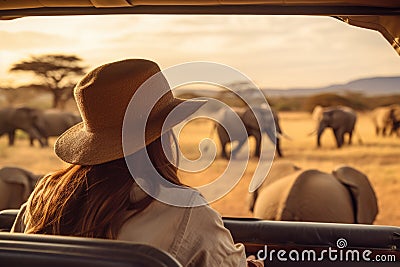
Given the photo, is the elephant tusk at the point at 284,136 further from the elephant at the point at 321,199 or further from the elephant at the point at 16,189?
the elephant at the point at 16,189

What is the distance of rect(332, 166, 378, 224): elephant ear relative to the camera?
8.66 feet

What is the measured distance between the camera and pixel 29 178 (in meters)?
2.97

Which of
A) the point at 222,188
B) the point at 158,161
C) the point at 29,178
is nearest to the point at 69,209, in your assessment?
the point at 158,161

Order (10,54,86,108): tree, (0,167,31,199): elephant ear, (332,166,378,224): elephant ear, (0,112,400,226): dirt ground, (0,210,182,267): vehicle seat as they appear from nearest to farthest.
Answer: (0,210,182,267): vehicle seat
(332,166,378,224): elephant ear
(0,167,31,199): elephant ear
(0,112,400,226): dirt ground
(10,54,86,108): tree

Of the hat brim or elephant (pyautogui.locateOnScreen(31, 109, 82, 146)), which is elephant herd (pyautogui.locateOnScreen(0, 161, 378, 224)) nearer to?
elephant (pyautogui.locateOnScreen(31, 109, 82, 146))

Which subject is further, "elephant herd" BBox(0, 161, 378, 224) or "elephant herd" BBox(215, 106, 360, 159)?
"elephant herd" BBox(215, 106, 360, 159)

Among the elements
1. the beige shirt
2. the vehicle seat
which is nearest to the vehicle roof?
the beige shirt

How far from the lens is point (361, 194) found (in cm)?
274

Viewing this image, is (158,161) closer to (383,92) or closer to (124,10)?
(124,10)

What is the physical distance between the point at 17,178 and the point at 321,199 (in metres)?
1.27

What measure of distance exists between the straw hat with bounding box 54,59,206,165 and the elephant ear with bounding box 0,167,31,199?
2039 millimetres

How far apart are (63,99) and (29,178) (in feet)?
3.41

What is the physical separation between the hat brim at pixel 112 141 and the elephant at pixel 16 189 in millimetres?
2036

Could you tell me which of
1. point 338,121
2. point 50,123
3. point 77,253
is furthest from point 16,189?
point 77,253
